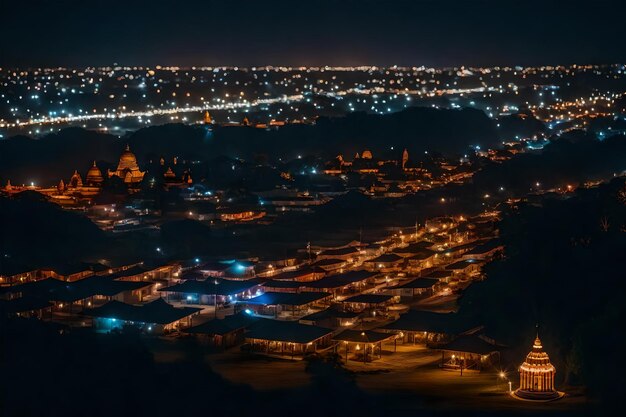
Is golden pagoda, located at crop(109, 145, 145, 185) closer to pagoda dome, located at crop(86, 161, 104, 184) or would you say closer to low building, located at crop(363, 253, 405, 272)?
pagoda dome, located at crop(86, 161, 104, 184)

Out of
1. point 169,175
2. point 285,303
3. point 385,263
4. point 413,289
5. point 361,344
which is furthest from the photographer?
point 169,175

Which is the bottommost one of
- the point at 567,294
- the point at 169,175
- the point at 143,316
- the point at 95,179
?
the point at 143,316

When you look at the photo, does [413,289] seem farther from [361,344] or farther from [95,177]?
[95,177]

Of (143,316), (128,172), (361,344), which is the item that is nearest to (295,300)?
(143,316)

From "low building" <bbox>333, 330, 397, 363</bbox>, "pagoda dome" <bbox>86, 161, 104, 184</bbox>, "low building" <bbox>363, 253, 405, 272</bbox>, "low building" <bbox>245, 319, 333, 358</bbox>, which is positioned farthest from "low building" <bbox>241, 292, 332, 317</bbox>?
"pagoda dome" <bbox>86, 161, 104, 184</bbox>

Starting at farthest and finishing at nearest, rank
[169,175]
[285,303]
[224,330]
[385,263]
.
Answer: [169,175]
[385,263]
[285,303]
[224,330]

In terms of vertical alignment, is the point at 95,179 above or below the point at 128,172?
below

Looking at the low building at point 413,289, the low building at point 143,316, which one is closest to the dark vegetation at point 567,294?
the low building at point 413,289

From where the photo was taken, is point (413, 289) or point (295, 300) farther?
point (413, 289)

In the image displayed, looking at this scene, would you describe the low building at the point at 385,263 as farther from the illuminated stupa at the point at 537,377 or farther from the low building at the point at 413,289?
the illuminated stupa at the point at 537,377
